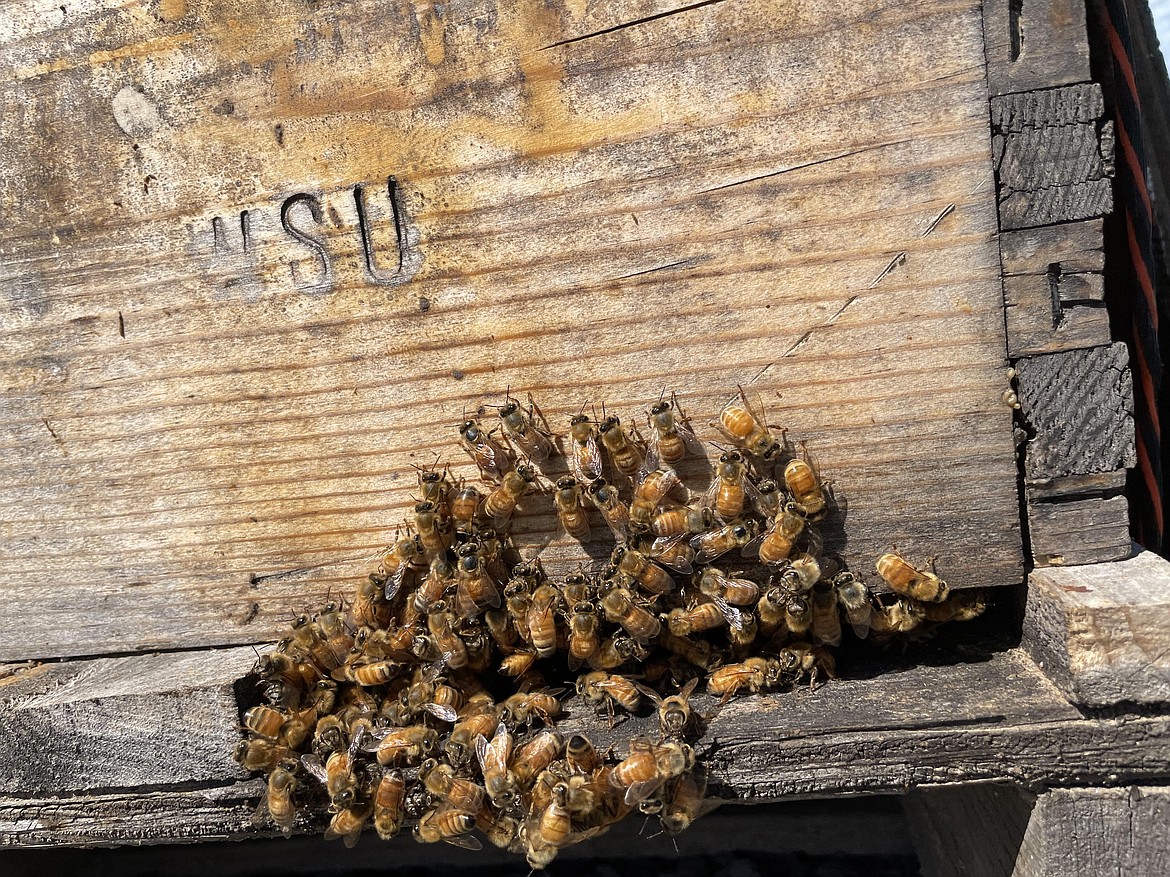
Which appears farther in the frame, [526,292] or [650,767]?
[526,292]

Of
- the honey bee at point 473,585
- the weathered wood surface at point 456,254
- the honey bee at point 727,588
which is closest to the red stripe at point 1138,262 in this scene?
the weathered wood surface at point 456,254

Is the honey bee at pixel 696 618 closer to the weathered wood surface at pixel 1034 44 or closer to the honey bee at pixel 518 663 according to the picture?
the honey bee at pixel 518 663

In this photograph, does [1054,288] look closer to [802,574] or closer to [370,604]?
[802,574]

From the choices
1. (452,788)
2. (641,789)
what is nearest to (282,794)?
(452,788)

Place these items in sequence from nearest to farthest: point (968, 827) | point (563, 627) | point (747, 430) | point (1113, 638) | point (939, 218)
Result: 1. point (1113, 638)
2. point (939, 218)
3. point (747, 430)
4. point (563, 627)
5. point (968, 827)

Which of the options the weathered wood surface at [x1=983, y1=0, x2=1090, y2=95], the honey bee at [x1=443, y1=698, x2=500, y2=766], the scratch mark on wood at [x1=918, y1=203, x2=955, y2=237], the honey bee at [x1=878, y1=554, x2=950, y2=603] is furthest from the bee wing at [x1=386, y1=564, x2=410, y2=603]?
the weathered wood surface at [x1=983, y1=0, x2=1090, y2=95]

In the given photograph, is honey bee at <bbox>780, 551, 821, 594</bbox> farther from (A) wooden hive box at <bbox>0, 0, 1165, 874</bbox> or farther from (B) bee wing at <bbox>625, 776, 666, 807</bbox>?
(B) bee wing at <bbox>625, 776, 666, 807</bbox>

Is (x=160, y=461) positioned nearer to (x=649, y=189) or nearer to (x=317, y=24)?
(x=317, y=24)
